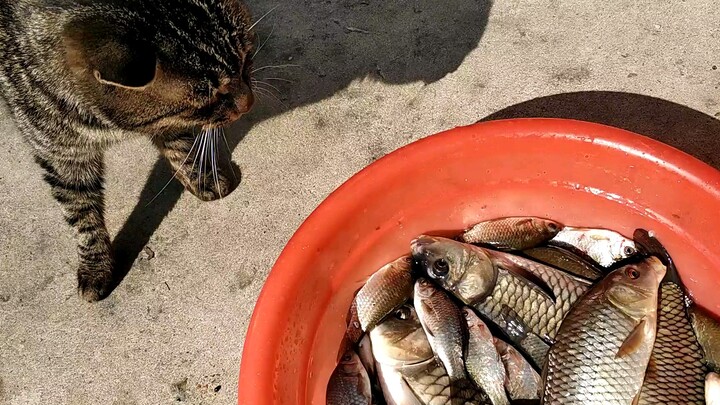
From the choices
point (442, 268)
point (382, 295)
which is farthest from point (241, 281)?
point (442, 268)

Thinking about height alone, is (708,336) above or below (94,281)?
above

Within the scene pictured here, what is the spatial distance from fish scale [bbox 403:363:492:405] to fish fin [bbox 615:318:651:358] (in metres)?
0.40

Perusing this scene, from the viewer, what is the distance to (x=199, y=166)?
8.49 ft

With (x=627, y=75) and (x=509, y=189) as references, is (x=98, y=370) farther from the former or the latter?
(x=627, y=75)

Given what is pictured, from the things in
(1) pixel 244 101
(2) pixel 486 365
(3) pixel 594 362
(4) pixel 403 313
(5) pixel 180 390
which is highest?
(3) pixel 594 362

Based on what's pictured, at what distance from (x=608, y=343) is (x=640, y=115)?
3.89 feet

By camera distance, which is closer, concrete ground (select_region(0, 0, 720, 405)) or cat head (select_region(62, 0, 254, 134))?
cat head (select_region(62, 0, 254, 134))

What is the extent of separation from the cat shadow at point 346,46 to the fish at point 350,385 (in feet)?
3.63

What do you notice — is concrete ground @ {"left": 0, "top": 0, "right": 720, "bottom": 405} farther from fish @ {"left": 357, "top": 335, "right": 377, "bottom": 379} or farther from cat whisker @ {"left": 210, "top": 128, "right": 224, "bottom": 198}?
fish @ {"left": 357, "top": 335, "right": 377, "bottom": 379}

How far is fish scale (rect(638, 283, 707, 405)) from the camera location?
1.77 meters


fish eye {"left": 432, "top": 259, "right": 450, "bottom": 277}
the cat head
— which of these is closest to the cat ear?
the cat head

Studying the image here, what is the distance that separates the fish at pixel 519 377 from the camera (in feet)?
6.30

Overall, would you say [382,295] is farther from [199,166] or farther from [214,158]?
[199,166]

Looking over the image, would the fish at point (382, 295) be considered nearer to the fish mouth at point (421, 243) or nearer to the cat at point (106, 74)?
the fish mouth at point (421, 243)
